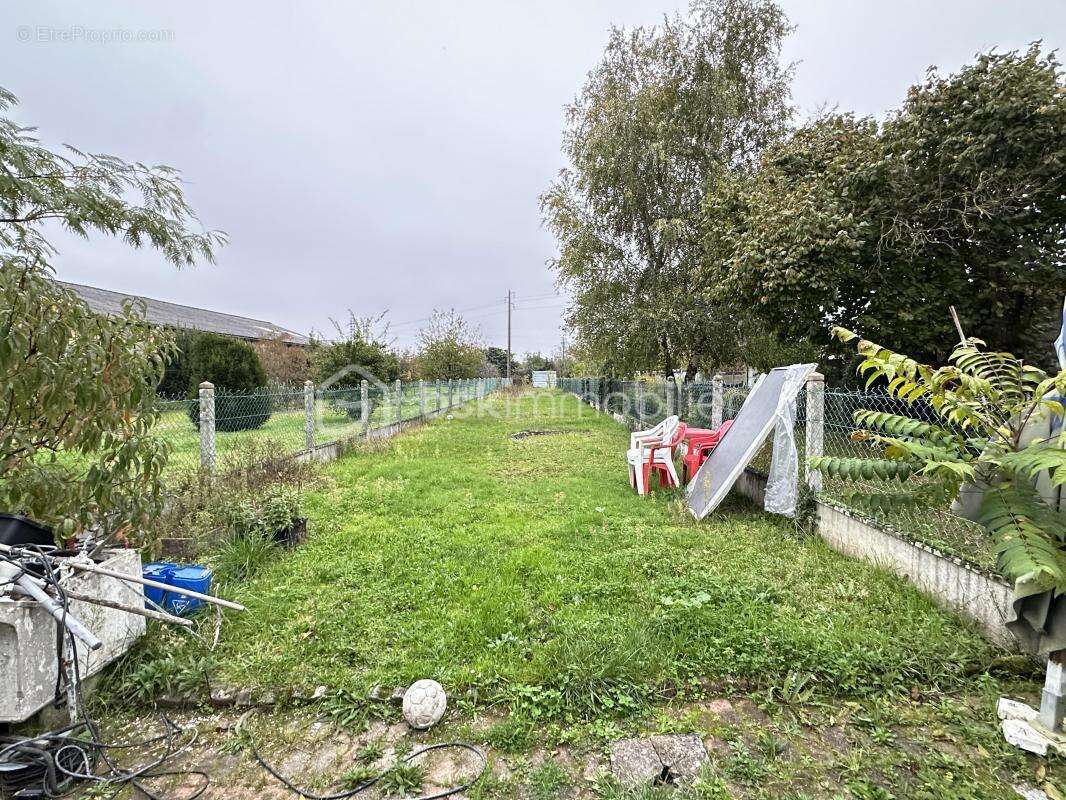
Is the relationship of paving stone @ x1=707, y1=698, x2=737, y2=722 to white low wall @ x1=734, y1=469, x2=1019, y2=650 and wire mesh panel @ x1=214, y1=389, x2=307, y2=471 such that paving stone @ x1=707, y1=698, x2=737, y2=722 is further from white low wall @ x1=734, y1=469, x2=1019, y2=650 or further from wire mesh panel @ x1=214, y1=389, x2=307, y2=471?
wire mesh panel @ x1=214, y1=389, x2=307, y2=471

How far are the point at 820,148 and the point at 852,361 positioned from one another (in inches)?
145

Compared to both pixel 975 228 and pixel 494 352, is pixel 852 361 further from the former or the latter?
pixel 494 352

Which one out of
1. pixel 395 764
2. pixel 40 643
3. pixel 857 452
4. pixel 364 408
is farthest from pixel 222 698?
pixel 364 408

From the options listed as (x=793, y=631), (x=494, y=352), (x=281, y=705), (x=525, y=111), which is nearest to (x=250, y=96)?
(x=525, y=111)

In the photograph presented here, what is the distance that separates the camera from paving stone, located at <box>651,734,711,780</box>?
1.64 m

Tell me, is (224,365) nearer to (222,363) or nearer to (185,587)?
(222,363)

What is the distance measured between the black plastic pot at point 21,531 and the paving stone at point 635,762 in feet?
8.48

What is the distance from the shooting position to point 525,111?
40.2ft

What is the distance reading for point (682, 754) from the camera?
67.5 inches

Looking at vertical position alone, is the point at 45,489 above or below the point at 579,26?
below

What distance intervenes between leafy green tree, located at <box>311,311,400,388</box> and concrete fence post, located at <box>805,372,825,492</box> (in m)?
10.0

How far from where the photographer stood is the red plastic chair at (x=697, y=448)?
578 centimetres

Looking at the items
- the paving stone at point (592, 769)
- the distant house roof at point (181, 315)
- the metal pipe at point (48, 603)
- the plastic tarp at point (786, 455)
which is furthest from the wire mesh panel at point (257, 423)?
the distant house roof at point (181, 315)

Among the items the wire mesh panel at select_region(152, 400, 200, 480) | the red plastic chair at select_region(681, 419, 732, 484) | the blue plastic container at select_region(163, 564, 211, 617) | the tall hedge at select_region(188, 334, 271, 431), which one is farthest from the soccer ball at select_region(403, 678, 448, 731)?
the tall hedge at select_region(188, 334, 271, 431)
